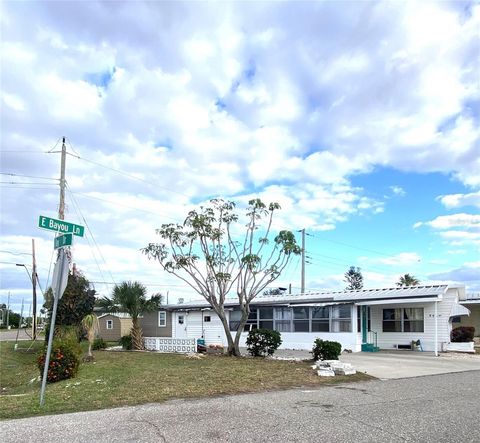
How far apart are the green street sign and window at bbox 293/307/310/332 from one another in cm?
1996

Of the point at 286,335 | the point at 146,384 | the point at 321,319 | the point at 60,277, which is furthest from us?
the point at 286,335

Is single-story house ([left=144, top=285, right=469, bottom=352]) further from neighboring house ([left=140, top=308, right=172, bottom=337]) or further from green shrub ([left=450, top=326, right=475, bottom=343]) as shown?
neighboring house ([left=140, top=308, right=172, bottom=337])

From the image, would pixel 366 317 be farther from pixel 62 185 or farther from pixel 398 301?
pixel 62 185

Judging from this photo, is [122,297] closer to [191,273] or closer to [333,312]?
[191,273]

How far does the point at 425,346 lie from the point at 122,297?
1535cm

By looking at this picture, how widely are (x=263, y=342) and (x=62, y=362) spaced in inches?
333

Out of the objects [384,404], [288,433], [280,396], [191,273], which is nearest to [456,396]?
[384,404]

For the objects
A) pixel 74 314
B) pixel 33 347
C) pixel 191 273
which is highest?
pixel 191 273

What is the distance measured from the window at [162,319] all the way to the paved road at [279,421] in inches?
1028

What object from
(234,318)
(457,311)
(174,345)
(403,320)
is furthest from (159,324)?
(457,311)

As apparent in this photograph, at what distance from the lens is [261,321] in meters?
30.0

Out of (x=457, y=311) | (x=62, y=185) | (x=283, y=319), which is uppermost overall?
(x=62, y=185)

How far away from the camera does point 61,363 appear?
1282cm

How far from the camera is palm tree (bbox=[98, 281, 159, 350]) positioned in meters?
25.3
